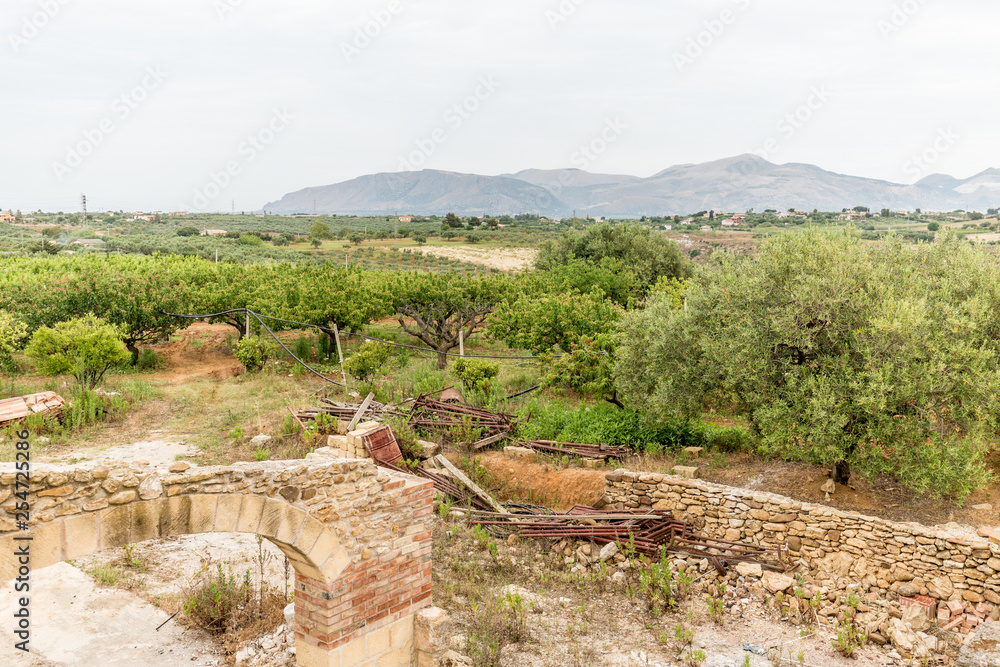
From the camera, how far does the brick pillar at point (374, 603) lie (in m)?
7.04

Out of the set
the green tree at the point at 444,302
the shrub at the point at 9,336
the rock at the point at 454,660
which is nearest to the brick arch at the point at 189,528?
the rock at the point at 454,660

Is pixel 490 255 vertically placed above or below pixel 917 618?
above

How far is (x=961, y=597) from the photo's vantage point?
353 inches

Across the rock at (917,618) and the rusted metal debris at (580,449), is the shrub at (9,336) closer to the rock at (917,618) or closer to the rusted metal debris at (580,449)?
the rusted metal debris at (580,449)

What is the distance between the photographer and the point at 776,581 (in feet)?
30.7

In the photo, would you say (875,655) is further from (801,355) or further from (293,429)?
(293,429)

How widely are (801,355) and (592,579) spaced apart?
4955 mm

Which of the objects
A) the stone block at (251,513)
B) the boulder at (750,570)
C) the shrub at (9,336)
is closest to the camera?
the stone block at (251,513)

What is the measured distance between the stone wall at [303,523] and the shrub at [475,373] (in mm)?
8809

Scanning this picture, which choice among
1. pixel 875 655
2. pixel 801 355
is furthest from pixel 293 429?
pixel 875 655

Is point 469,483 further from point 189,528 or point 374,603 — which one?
point 189,528

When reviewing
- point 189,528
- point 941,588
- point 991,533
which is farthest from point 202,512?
point 991,533

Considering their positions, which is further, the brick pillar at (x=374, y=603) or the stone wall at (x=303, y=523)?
the brick pillar at (x=374, y=603)

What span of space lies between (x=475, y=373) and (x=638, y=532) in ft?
22.9
